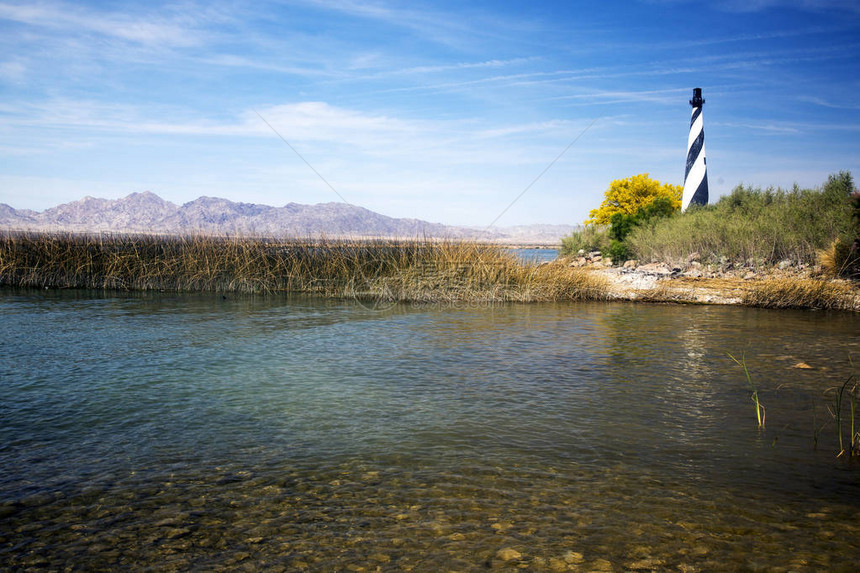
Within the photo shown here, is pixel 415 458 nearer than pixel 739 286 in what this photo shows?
Yes

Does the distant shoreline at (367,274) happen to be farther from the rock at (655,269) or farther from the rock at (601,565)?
the rock at (601,565)

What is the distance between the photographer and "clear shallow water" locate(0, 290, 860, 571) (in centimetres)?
441

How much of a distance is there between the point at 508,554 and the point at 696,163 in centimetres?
4211

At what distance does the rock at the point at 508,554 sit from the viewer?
4.27 m

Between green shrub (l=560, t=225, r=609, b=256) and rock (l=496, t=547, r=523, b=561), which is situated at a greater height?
green shrub (l=560, t=225, r=609, b=256)

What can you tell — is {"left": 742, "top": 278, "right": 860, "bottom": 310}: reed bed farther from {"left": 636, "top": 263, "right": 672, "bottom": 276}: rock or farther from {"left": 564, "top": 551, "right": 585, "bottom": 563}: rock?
{"left": 564, "top": 551, "right": 585, "bottom": 563}: rock

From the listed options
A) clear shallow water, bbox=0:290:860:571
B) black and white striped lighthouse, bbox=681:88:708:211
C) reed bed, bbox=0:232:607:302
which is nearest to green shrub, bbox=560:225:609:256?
black and white striped lighthouse, bbox=681:88:708:211

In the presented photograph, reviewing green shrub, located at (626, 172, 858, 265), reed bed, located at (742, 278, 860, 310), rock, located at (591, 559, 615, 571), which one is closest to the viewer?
rock, located at (591, 559, 615, 571)

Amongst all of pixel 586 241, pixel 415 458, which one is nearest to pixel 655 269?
pixel 586 241

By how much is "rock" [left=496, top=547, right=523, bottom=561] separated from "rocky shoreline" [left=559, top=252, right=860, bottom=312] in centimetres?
1945

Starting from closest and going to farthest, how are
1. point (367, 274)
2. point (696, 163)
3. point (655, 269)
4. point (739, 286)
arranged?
point (739, 286) → point (367, 274) → point (655, 269) → point (696, 163)

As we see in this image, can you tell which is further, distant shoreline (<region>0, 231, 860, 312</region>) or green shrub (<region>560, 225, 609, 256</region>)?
green shrub (<region>560, 225, 609, 256</region>)

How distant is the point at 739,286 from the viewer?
74.6 ft

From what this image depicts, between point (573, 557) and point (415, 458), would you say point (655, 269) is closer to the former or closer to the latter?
point (415, 458)
